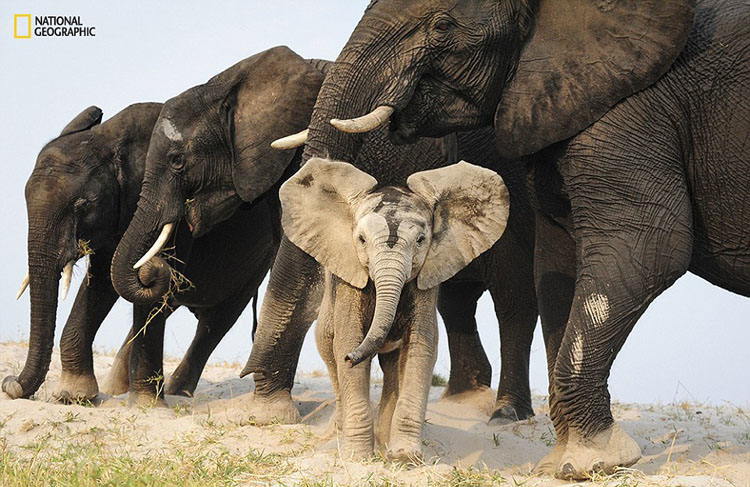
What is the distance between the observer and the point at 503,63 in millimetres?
6848

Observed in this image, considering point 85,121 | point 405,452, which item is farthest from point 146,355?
point 405,452

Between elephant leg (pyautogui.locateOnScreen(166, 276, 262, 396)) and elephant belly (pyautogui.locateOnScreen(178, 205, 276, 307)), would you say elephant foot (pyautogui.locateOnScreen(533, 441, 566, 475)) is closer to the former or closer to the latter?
elephant belly (pyautogui.locateOnScreen(178, 205, 276, 307))

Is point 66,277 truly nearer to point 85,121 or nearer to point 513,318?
point 85,121

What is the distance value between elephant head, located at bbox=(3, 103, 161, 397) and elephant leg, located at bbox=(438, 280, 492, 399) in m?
2.44

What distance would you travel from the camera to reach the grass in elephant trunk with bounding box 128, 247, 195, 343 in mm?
9086

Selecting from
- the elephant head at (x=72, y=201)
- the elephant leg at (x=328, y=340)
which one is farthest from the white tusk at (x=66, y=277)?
the elephant leg at (x=328, y=340)

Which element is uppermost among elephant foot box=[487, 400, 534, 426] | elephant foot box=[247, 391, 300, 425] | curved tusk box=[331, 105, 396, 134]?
curved tusk box=[331, 105, 396, 134]

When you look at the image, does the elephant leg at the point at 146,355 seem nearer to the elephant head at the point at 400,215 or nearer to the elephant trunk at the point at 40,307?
the elephant trunk at the point at 40,307

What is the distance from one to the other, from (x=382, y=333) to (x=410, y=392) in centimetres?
57

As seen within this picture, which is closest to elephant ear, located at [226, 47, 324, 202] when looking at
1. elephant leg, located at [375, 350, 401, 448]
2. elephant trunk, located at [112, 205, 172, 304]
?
elephant trunk, located at [112, 205, 172, 304]

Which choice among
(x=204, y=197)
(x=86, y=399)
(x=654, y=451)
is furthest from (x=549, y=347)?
(x=86, y=399)

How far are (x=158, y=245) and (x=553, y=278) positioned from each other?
2781mm

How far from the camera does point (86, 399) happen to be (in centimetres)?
934

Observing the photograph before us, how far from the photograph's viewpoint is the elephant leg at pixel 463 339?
9.63 metres
